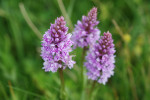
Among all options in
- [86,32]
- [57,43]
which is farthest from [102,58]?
[57,43]

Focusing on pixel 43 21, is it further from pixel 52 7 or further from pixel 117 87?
pixel 117 87

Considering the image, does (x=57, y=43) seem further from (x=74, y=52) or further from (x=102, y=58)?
(x=74, y=52)

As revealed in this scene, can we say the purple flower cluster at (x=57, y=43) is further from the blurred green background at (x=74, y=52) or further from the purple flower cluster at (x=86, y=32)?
the blurred green background at (x=74, y=52)

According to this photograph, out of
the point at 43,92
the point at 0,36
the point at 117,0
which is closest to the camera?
the point at 43,92

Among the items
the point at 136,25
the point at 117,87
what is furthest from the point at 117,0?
the point at 117,87

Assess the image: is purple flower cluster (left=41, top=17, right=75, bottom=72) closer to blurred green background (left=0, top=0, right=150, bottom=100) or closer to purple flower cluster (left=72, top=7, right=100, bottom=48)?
purple flower cluster (left=72, top=7, right=100, bottom=48)

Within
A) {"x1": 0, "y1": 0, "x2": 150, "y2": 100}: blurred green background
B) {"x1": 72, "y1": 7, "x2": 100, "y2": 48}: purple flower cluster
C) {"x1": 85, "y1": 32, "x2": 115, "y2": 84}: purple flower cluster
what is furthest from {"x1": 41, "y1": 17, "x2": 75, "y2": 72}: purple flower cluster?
{"x1": 0, "y1": 0, "x2": 150, "y2": 100}: blurred green background
